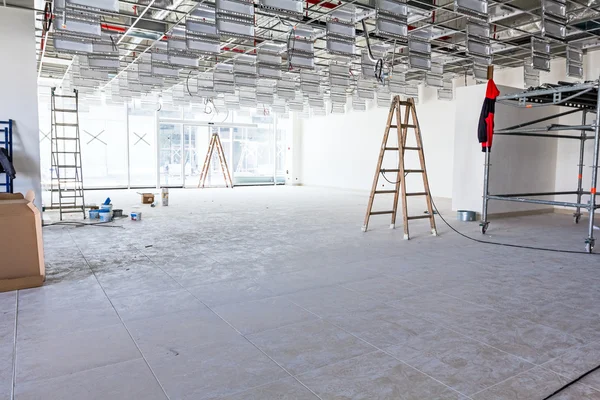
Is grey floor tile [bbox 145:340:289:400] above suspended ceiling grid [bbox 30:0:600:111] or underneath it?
underneath

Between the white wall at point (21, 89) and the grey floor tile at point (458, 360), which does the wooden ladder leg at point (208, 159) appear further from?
the grey floor tile at point (458, 360)

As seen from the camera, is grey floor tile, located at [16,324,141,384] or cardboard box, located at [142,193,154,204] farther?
cardboard box, located at [142,193,154,204]

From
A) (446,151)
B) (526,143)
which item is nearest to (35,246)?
(526,143)

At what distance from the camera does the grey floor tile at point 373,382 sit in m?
1.88

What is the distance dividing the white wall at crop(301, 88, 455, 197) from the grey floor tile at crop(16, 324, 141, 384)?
31.8 ft

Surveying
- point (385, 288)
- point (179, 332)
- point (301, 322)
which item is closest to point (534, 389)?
point (301, 322)

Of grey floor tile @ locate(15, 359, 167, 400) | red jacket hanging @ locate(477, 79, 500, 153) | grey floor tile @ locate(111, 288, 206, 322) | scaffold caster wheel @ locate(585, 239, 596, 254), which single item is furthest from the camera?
red jacket hanging @ locate(477, 79, 500, 153)

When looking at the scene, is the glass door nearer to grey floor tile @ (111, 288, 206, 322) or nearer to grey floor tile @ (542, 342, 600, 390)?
grey floor tile @ (111, 288, 206, 322)

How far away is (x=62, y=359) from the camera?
2172mm

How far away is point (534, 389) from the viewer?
6.37ft

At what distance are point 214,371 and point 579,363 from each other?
183cm

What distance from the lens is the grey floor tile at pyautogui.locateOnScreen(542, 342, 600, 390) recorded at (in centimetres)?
205

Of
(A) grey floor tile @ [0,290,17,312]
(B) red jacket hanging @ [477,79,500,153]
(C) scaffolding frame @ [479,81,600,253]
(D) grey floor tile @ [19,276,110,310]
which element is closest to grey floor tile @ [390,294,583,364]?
(D) grey floor tile @ [19,276,110,310]

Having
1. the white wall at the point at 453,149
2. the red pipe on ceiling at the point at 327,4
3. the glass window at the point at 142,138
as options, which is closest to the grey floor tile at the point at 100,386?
the red pipe on ceiling at the point at 327,4
